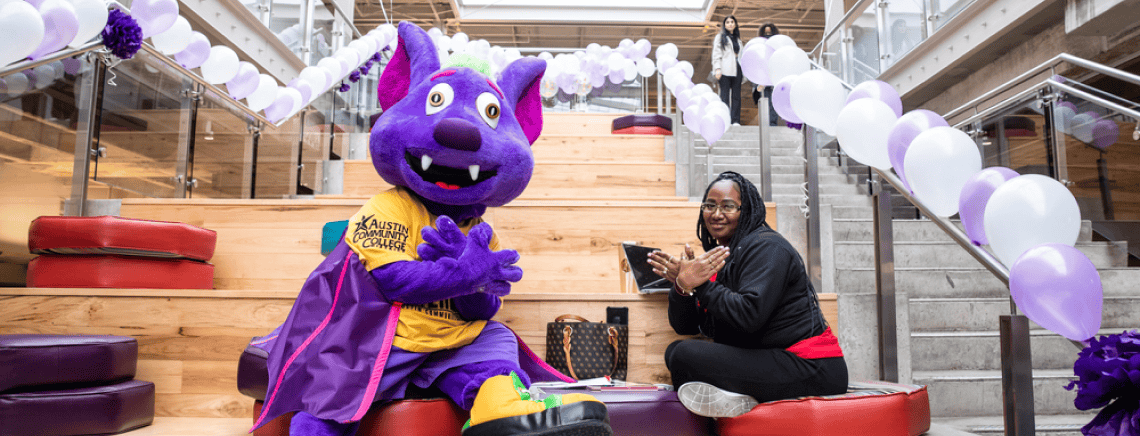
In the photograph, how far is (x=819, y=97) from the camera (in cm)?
255

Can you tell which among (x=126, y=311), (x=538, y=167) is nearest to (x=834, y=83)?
(x=538, y=167)

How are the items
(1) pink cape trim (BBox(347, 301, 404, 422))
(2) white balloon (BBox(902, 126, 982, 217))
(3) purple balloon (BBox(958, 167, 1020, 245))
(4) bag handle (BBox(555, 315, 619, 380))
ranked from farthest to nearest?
(4) bag handle (BBox(555, 315, 619, 380))
(2) white balloon (BBox(902, 126, 982, 217))
(3) purple balloon (BBox(958, 167, 1020, 245))
(1) pink cape trim (BBox(347, 301, 404, 422))

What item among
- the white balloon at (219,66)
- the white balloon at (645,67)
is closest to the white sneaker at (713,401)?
the white balloon at (219,66)

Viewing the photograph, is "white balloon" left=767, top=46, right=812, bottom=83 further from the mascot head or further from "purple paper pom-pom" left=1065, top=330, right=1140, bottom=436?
"purple paper pom-pom" left=1065, top=330, right=1140, bottom=436

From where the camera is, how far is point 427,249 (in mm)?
1633

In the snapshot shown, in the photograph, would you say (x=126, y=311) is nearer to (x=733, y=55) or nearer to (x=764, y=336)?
(x=764, y=336)

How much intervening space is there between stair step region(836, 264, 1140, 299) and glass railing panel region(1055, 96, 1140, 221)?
0.40m

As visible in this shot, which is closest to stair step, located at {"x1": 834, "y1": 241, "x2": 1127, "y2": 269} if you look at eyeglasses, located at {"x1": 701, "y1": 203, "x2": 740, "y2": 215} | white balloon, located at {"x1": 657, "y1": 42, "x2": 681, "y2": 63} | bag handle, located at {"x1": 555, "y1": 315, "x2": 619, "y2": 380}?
eyeglasses, located at {"x1": 701, "y1": 203, "x2": 740, "y2": 215}

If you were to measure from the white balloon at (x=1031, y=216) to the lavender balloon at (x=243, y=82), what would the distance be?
374 cm

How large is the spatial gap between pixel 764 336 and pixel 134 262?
225cm

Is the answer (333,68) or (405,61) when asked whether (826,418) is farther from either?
(333,68)

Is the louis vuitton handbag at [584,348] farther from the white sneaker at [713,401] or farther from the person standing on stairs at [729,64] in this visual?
the person standing on stairs at [729,64]

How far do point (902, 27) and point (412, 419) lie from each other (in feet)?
22.4

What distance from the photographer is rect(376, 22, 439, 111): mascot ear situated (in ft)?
6.48
